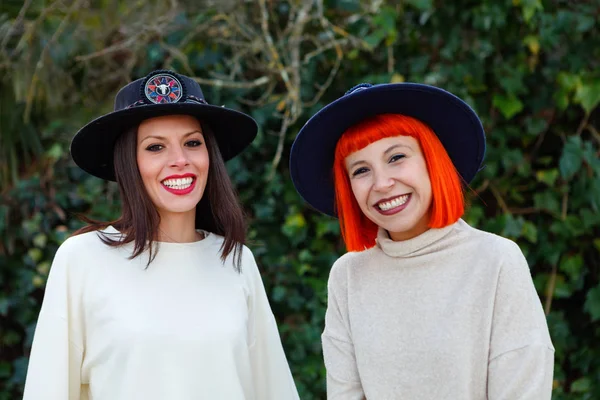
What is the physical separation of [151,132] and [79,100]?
6.14 feet

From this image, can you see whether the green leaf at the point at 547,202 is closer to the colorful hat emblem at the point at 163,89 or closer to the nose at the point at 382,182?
the nose at the point at 382,182

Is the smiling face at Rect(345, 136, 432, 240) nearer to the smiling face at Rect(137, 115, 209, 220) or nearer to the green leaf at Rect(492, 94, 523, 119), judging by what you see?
the smiling face at Rect(137, 115, 209, 220)

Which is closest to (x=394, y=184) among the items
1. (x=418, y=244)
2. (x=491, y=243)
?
(x=418, y=244)

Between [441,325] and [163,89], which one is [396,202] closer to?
[441,325]

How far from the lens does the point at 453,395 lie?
188 cm

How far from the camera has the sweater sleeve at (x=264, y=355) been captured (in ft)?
8.11

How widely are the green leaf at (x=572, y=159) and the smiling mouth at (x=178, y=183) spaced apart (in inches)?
68.3

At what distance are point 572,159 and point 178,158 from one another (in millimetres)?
1807

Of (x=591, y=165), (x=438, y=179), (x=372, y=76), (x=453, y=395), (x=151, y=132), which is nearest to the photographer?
(x=453, y=395)

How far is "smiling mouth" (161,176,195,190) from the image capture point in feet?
7.62

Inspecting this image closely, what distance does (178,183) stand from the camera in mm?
2328

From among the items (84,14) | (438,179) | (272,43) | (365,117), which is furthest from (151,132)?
(84,14)

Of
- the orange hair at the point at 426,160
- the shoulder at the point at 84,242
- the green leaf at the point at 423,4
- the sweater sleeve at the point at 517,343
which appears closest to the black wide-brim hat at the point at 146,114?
the shoulder at the point at 84,242

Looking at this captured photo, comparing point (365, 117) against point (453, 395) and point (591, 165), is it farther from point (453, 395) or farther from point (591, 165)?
point (591, 165)
